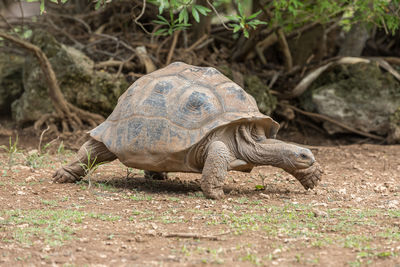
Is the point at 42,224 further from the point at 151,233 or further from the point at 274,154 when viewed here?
the point at 274,154

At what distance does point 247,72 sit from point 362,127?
217 centimetres

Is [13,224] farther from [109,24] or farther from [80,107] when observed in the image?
[109,24]

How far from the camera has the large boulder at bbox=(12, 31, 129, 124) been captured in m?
8.10

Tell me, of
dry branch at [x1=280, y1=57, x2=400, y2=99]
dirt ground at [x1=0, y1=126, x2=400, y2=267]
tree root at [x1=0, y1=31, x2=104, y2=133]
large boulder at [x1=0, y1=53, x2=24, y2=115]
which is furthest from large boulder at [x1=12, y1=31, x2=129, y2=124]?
dry branch at [x1=280, y1=57, x2=400, y2=99]

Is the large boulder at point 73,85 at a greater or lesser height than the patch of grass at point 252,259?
lesser

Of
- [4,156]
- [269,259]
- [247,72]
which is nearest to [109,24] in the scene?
[247,72]

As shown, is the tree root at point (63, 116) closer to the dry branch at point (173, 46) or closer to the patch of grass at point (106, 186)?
the dry branch at point (173, 46)

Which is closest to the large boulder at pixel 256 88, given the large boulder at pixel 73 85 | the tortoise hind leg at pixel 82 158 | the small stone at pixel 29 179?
the large boulder at pixel 73 85

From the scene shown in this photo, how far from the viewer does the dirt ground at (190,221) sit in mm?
2795

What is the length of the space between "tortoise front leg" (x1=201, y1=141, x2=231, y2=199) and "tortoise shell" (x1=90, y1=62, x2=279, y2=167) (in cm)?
17

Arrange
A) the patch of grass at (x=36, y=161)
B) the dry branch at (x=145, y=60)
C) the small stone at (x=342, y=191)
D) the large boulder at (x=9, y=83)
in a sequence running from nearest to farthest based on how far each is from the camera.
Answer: the small stone at (x=342, y=191) → the patch of grass at (x=36, y=161) → the dry branch at (x=145, y=60) → the large boulder at (x=9, y=83)

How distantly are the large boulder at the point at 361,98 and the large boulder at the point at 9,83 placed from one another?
524 cm

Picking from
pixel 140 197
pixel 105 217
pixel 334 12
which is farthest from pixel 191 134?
pixel 334 12

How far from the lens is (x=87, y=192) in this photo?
4.42 m
